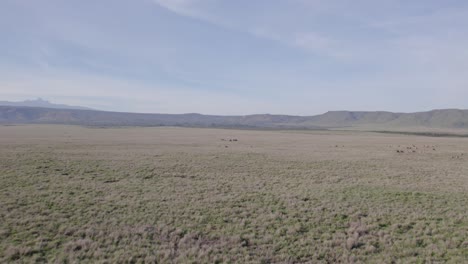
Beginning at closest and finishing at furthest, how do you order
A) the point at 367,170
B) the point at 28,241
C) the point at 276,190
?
the point at 28,241 → the point at 276,190 → the point at 367,170

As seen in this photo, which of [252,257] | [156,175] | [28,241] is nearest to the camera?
[252,257]

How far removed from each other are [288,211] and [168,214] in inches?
196

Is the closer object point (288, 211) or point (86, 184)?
point (288, 211)

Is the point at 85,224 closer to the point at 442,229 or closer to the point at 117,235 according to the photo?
the point at 117,235

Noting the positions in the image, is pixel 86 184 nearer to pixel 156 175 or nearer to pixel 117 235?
pixel 156 175

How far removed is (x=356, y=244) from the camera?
9406 millimetres

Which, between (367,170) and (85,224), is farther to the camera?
(367,170)

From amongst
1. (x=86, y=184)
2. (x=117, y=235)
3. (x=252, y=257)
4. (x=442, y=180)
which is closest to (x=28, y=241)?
(x=117, y=235)

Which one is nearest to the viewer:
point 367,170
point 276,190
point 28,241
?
point 28,241

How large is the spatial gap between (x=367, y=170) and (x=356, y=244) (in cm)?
1635

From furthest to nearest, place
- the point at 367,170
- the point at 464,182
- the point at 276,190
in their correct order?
the point at 367,170, the point at 464,182, the point at 276,190

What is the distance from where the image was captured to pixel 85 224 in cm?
1084

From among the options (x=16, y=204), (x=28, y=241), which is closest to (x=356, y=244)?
(x=28, y=241)

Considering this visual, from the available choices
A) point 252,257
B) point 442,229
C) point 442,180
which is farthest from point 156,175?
point 442,180
